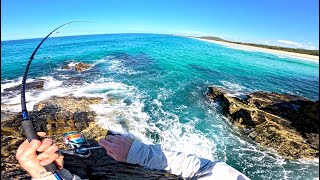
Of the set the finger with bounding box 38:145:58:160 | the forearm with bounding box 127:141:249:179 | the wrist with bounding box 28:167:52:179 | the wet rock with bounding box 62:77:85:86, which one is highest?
the finger with bounding box 38:145:58:160

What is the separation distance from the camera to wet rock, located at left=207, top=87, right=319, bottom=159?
10.1 meters

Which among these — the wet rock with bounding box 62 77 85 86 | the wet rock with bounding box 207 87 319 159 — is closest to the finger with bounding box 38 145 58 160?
the wet rock with bounding box 207 87 319 159

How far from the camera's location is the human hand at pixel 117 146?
7.55 ft

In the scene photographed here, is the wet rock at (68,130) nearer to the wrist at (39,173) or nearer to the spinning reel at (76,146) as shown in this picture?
the spinning reel at (76,146)

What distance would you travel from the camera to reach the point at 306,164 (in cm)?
916

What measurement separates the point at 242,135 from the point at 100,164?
673 centimetres

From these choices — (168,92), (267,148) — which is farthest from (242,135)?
(168,92)

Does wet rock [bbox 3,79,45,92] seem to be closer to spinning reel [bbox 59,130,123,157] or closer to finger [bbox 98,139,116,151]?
spinning reel [bbox 59,130,123,157]

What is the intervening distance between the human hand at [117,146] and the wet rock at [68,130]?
13.7ft

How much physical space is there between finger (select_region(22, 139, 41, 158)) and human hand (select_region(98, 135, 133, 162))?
0.68 meters

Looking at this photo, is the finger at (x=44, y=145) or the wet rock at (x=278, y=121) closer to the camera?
the finger at (x=44, y=145)

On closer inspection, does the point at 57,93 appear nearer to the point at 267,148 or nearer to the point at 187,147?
the point at 187,147

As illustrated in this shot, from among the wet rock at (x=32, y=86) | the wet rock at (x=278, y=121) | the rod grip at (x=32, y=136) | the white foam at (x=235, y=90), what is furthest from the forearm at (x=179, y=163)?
the wet rock at (x=32, y=86)

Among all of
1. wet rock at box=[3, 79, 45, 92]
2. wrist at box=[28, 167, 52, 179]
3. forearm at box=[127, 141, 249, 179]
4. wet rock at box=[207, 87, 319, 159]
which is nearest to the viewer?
wrist at box=[28, 167, 52, 179]
